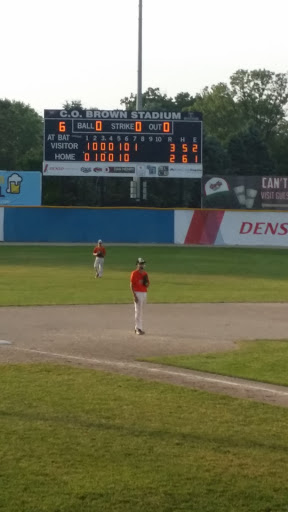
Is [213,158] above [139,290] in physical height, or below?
above

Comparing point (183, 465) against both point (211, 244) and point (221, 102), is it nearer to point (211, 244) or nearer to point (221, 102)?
point (211, 244)

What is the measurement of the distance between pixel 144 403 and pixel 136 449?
8.27 feet

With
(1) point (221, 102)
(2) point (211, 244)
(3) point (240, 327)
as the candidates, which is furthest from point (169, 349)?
(1) point (221, 102)

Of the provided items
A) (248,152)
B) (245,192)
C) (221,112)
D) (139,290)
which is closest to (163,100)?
(221,112)

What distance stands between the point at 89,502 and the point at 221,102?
9918 centimetres

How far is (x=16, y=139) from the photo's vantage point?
335 ft

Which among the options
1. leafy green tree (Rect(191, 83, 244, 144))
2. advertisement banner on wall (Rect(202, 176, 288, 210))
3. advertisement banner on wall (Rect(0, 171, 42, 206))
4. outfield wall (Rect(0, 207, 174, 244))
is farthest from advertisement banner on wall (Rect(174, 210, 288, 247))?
leafy green tree (Rect(191, 83, 244, 144))

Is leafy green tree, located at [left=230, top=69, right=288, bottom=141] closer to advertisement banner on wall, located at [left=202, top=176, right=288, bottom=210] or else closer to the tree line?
the tree line

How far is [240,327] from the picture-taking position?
21828 millimetres

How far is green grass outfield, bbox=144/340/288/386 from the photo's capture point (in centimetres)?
1570

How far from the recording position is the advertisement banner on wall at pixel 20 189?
196 feet

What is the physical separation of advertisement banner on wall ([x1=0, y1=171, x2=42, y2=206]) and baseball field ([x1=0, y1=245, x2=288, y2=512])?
3118 centimetres

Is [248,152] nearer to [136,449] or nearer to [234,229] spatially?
[234,229]

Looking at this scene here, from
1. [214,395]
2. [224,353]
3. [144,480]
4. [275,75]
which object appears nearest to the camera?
[144,480]
